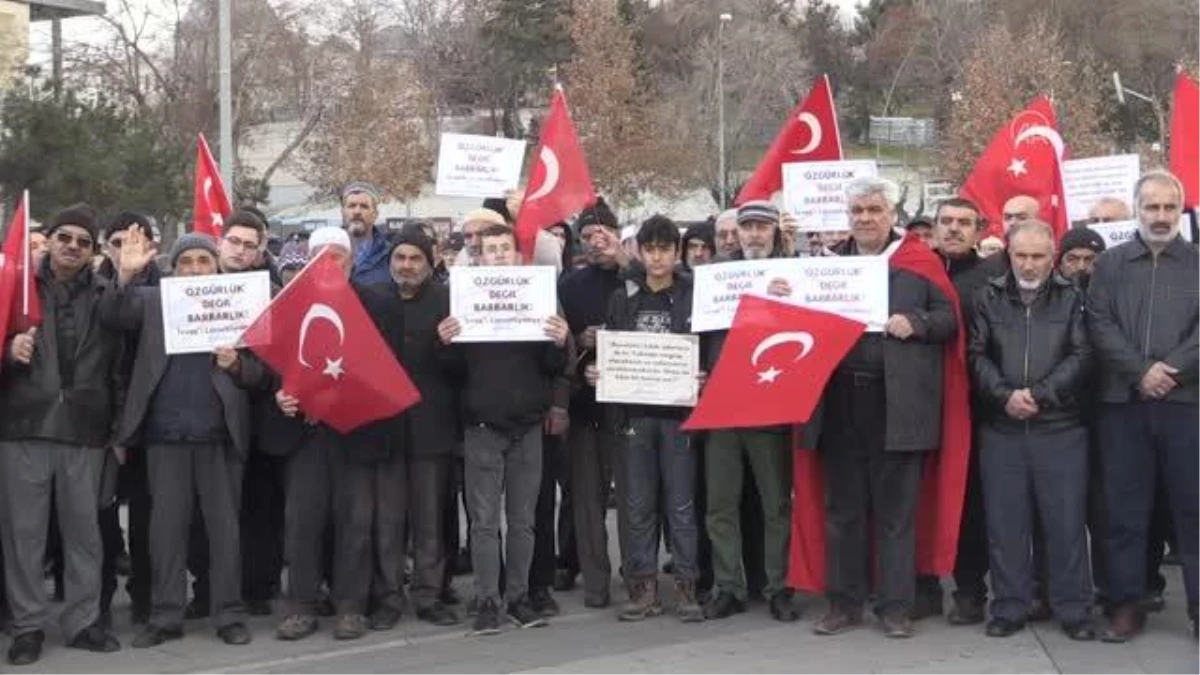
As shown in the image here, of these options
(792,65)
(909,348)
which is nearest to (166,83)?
(792,65)

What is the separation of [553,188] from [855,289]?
2.47 metres

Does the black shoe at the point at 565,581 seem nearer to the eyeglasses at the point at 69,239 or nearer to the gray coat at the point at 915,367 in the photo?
the gray coat at the point at 915,367

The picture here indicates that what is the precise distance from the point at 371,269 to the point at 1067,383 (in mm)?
Result: 4086

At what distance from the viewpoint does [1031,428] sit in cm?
769

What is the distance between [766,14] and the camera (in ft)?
248

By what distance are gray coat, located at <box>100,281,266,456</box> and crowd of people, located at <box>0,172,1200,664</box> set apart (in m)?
0.01

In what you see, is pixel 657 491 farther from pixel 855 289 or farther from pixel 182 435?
pixel 182 435

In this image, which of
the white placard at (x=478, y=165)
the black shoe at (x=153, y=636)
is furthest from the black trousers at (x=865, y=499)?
the white placard at (x=478, y=165)

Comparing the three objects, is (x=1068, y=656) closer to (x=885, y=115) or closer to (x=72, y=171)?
(x=72, y=171)

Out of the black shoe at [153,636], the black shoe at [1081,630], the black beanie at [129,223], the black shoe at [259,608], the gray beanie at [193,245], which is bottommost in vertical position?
the black shoe at [259,608]

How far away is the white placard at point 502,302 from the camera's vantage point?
25.9 ft

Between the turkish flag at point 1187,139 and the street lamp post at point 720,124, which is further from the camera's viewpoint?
the street lamp post at point 720,124

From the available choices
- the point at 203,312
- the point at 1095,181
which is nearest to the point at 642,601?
the point at 203,312

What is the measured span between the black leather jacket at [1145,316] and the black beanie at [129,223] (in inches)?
185
